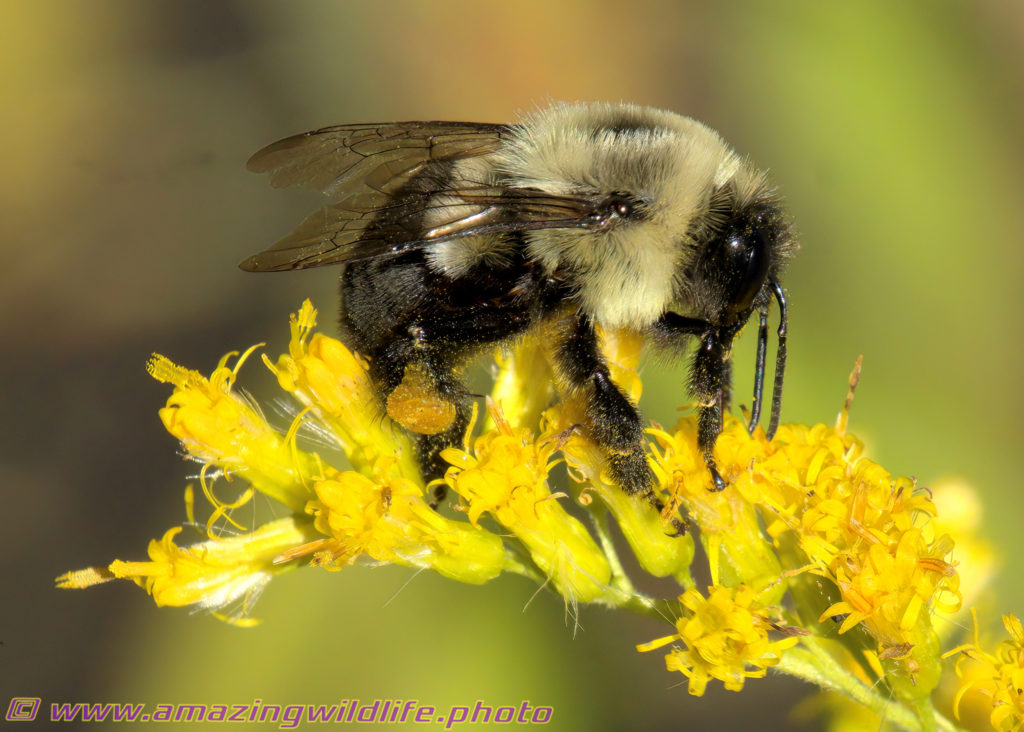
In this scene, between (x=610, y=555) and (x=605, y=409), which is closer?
(x=605, y=409)

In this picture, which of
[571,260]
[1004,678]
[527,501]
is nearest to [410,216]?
[571,260]

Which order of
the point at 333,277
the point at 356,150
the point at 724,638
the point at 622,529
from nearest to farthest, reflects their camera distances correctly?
the point at 724,638
the point at 622,529
the point at 356,150
the point at 333,277

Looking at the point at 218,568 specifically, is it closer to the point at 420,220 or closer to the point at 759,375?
the point at 420,220

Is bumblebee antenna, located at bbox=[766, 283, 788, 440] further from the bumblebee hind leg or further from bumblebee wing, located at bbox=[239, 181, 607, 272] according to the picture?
the bumblebee hind leg

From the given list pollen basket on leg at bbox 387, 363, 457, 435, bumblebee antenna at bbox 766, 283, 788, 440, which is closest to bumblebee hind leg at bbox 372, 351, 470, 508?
pollen basket on leg at bbox 387, 363, 457, 435

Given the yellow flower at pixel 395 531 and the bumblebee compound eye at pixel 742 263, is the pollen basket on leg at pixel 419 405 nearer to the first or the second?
the yellow flower at pixel 395 531

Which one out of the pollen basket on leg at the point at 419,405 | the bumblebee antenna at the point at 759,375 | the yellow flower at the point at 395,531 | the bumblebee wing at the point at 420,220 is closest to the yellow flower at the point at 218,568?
the yellow flower at the point at 395,531

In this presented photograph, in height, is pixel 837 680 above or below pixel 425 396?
below
